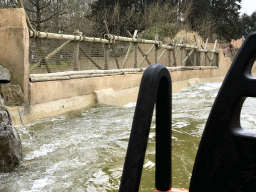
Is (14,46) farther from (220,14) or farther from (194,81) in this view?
(220,14)

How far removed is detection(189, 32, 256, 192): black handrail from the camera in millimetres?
760

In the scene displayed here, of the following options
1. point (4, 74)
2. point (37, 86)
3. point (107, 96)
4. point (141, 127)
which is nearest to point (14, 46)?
point (4, 74)

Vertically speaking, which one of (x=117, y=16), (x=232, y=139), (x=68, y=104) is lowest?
(x=68, y=104)

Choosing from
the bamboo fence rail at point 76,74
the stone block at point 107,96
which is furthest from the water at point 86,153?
the stone block at point 107,96

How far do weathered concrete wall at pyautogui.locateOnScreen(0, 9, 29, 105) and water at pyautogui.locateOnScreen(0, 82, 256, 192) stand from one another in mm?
775

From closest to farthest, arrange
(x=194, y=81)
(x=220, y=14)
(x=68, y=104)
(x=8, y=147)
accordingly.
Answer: (x=8, y=147) → (x=68, y=104) → (x=194, y=81) → (x=220, y=14)

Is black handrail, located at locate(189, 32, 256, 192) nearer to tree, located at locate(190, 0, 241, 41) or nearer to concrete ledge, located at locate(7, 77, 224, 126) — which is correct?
concrete ledge, located at locate(7, 77, 224, 126)

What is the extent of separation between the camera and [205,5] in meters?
26.2

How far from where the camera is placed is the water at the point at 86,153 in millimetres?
2512

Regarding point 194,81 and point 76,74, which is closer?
point 76,74

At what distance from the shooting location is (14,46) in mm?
4793

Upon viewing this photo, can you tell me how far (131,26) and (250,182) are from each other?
20452 millimetres

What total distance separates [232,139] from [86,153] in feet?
8.98

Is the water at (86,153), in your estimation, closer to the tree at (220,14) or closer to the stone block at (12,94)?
the stone block at (12,94)
